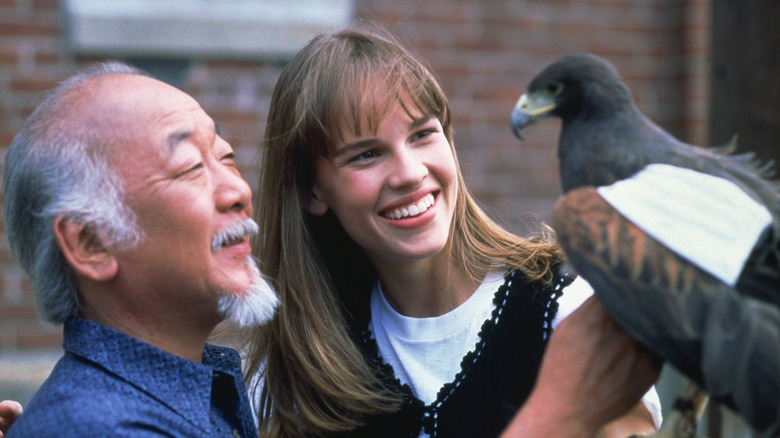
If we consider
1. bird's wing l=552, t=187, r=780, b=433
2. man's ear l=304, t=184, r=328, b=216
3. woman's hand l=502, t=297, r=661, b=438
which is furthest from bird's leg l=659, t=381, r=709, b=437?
man's ear l=304, t=184, r=328, b=216

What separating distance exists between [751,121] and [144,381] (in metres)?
→ 1.59

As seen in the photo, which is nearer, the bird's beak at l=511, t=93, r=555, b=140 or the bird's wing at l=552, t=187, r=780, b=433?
the bird's wing at l=552, t=187, r=780, b=433

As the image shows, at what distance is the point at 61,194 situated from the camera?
1752mm

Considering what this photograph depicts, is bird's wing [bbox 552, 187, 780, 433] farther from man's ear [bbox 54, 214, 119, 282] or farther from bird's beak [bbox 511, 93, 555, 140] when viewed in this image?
man's ear [bbox 54, 214, 119, 282]

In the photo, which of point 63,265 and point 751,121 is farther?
point 751,121

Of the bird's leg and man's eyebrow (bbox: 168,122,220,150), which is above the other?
man's eyebrow (bbox: 168,122,220,150)

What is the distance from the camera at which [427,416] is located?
204cm

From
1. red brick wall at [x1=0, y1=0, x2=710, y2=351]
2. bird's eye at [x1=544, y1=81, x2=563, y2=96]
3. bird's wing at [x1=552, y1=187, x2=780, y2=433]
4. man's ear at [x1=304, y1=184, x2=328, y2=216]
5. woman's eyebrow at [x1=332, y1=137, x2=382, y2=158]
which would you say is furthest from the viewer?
red brick wall at [x1=0, y1=0, x2=710, y2=351]

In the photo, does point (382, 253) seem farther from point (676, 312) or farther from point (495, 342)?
point (676, 312)

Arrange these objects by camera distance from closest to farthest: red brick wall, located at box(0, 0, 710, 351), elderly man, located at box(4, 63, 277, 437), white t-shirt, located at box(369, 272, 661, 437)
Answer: elderly man, located at box(4, 63, 277, 437) → white t-shirt, located at box(369, 272, 661, 437) → red brick wall, located at box(0, 0, 710, 351)

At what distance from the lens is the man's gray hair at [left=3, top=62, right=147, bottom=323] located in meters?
1.75

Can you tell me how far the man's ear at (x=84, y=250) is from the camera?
1.75 m

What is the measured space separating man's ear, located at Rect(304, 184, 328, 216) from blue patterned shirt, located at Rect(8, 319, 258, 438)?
57 centimetres

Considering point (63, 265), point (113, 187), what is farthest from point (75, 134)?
point (63, 265)
